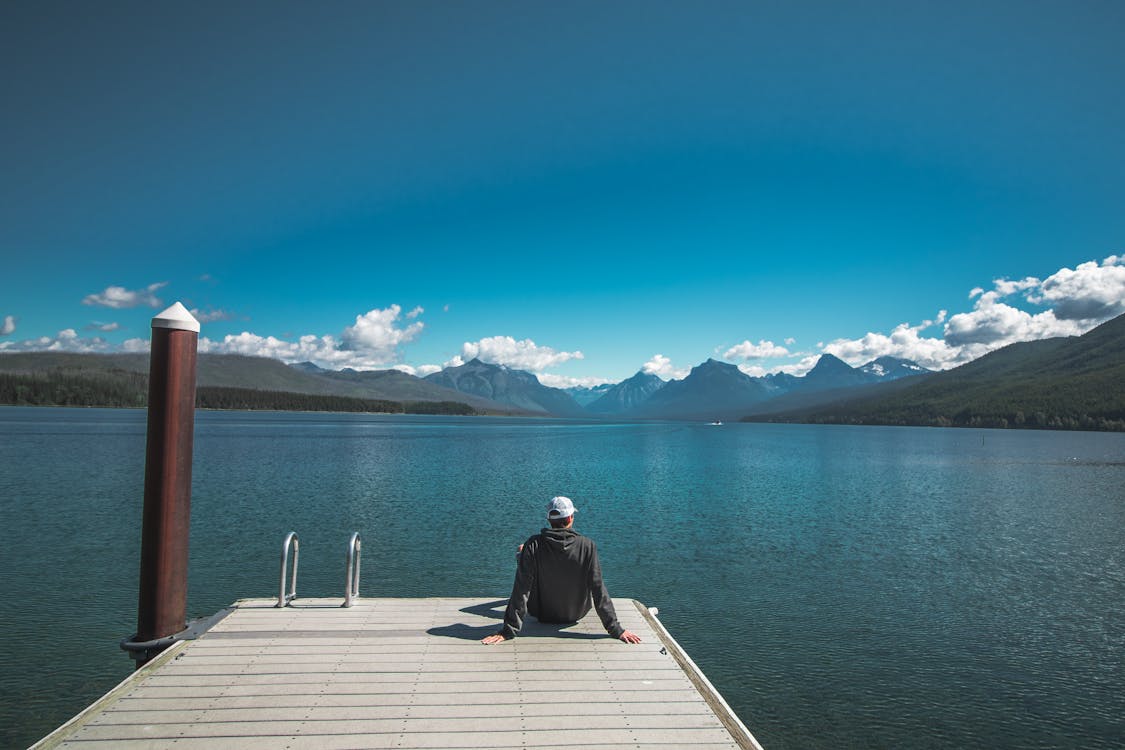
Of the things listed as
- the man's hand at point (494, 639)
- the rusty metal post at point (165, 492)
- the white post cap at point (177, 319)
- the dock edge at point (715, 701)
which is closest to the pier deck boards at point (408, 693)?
the dock edge at point (715, 701)

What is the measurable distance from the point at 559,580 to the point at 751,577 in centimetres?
→ 1480

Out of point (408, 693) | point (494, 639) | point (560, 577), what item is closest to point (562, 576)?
point (560, 577)

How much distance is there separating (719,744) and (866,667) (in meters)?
10.1

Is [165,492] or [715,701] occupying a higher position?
→ [165,492]

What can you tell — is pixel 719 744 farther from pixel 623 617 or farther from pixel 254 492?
pixel 254 492

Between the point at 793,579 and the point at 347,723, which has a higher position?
the point at 347,723

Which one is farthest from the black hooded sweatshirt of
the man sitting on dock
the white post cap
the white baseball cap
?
the white post cap

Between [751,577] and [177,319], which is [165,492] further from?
[751,577]

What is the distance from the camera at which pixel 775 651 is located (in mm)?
15414

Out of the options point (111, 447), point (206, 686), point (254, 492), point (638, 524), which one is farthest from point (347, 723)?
point (111, 447)

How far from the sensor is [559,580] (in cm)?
978

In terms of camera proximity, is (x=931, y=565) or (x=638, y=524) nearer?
(x=931, y=565)

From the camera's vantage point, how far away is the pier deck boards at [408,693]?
6551 mm

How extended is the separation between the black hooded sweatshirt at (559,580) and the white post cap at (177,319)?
652cm
